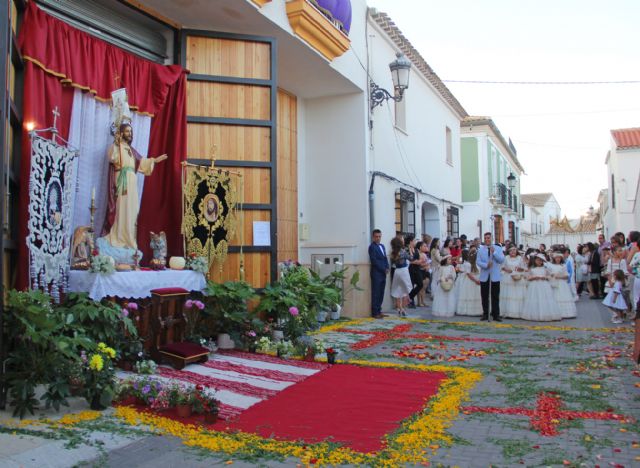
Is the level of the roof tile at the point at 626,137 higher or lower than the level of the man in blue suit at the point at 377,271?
higher

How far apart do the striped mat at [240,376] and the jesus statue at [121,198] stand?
1597 millimetres


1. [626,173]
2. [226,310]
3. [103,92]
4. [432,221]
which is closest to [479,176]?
[626,173]

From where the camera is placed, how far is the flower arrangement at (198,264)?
7.39 metres

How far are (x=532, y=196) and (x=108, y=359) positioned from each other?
57.1 metres

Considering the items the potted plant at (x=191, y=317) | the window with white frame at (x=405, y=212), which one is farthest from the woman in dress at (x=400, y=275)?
the potted plant at (x=191, y=317)

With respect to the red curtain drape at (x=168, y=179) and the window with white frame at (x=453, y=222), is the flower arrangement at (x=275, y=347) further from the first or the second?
the window with white frame at (x=453, y=222)

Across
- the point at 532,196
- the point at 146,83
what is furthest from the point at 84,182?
the point at 532,196

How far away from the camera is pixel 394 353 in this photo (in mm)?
7809

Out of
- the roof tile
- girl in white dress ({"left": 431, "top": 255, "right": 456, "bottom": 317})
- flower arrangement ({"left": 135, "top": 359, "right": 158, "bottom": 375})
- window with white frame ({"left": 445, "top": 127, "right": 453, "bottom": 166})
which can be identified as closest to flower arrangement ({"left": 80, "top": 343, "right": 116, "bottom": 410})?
flower arrangement ({"left": 135, "top": 359, "right": 158, "bottom": 375})

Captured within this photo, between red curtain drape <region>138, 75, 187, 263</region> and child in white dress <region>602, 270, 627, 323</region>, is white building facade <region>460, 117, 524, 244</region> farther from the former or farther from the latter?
red curtain drape <region>138, 75, 187, 263</region>

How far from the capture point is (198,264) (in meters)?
7.41

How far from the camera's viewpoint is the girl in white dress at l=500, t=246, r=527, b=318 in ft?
39.0

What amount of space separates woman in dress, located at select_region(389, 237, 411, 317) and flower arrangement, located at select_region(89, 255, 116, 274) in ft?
24.3

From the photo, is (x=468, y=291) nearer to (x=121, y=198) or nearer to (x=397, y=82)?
(x=397, y=82)
